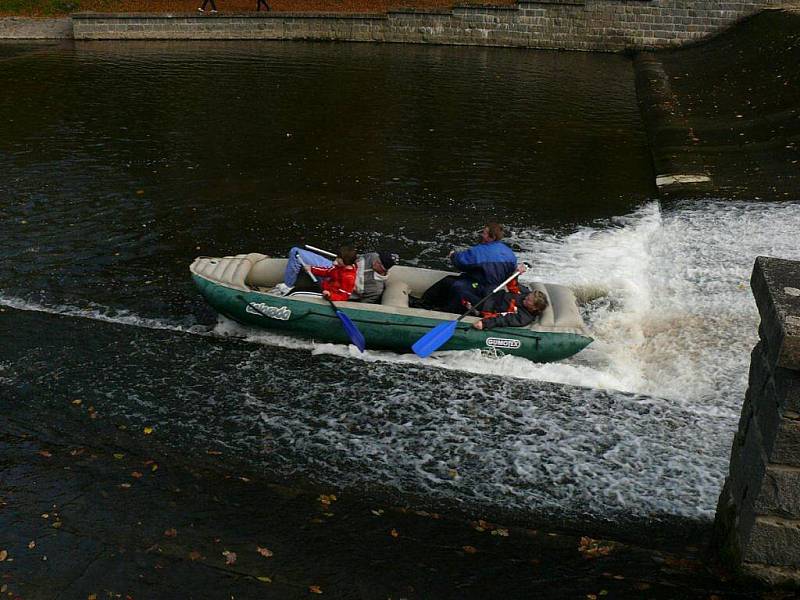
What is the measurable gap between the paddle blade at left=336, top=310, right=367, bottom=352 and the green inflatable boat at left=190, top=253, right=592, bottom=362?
9cm

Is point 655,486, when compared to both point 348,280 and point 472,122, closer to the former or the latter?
point 348,280

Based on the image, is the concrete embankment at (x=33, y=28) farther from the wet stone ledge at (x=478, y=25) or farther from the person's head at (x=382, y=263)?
the person's head at (x=382, y=263)

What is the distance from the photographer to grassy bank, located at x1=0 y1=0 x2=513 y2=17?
3728 cm

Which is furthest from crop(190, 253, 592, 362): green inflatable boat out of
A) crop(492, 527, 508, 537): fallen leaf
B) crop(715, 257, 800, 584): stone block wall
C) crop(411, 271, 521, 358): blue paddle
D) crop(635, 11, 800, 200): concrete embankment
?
crop(635, 11, 800, 200): concrete embankment

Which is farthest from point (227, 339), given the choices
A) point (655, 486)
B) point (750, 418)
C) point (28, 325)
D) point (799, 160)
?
point (799, 160)

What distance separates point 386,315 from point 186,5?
31.3 meters

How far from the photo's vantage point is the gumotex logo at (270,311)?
1200cm

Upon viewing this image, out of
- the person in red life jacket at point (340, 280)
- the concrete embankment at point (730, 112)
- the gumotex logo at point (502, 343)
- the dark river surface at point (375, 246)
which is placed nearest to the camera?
the dark river surface at point (375, 246)

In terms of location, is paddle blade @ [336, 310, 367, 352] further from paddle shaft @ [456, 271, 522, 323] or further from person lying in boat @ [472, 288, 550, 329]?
person lying in boat @ [472, 288, 550, 329]

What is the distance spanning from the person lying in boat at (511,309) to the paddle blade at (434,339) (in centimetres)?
33

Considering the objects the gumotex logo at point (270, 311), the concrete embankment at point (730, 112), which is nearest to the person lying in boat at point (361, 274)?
the gumotex logo at point (270, 311)

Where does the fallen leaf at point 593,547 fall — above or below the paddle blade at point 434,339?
below

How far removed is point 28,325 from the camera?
12.7m

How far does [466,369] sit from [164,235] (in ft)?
24.0
